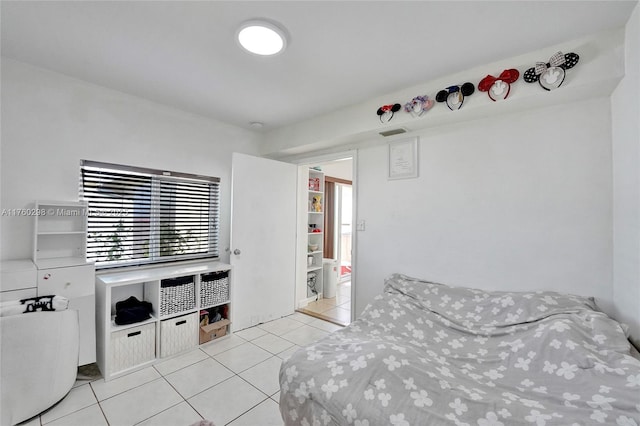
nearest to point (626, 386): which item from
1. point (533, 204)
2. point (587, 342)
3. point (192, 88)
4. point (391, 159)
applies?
point (587, 342)

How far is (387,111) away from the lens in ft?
8.33

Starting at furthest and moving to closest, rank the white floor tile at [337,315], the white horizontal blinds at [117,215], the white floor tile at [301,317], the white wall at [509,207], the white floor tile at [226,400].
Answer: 1. the white floor tile at [301,317]
2. the white floor tile at [337,315]
3. the white horizontal blinds at [117,215]
4. the white wall at [509,207]
5. the white floor tile at [226,400]

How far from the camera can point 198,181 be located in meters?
3.20

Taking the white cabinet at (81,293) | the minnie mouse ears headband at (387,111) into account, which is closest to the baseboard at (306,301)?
the white cabinet at (81,293)

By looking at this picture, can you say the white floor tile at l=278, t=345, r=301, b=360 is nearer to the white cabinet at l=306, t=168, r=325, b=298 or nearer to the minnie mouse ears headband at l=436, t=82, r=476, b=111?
the white cabinet at l=306, t=168, r=325, b=298

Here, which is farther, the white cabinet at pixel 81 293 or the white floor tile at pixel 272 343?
the white floor tile at pixel 272 343

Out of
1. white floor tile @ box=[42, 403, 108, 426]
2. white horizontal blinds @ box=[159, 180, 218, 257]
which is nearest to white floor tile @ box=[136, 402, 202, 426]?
white floor tile @ box=[42, 403, 108, 426]

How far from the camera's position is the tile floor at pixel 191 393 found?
1709 mm

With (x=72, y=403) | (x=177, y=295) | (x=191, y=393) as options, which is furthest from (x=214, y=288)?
(x=72, y=403)

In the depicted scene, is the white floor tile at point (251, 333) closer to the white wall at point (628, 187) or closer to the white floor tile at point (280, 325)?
the white floor tile at point (280, 325)

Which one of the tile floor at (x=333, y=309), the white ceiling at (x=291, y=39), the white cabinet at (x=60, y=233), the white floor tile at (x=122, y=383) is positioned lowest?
the tile floor at (x=333, y=309)

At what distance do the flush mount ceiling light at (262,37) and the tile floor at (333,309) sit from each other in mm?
2913

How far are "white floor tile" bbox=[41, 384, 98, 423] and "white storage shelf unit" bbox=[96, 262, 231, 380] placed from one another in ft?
0.52

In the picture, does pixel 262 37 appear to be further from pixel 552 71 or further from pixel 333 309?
pixel 333 309
